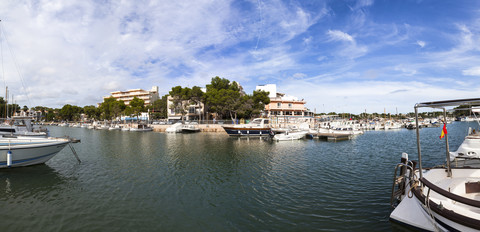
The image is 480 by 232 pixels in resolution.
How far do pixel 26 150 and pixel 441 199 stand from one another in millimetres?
24172

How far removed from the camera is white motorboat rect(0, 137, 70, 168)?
1464 cm

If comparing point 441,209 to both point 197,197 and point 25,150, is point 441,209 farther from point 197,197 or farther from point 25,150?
point 25,150

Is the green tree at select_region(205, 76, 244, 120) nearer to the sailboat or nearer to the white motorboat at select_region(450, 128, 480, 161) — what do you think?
the sailboat

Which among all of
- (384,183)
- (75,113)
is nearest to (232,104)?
(384,183)

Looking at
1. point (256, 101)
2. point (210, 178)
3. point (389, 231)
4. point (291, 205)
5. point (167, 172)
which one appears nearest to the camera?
point (389, 231)

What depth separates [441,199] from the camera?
7098 mm

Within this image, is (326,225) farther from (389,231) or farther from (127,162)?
(127,162)

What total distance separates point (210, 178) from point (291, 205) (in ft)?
21.4

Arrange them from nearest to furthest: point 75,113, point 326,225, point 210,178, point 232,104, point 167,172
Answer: point 326,225 < point 210,178 < point 167,172 < point 232,104 < point 75,113

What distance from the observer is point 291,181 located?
1377cm

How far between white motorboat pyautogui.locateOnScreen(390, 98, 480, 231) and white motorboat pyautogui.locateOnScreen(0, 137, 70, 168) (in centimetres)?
2259

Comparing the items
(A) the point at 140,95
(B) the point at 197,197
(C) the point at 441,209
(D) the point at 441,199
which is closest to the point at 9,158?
(B) the point at 197,197

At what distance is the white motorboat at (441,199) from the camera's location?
18.1ft

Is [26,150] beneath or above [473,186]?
above
